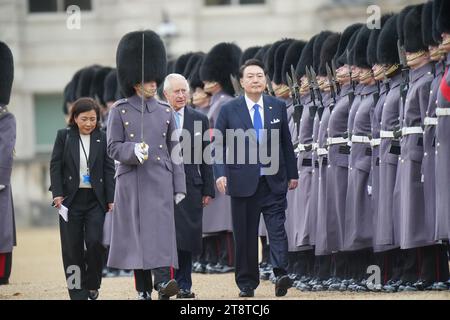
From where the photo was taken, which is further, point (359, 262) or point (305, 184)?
point (305, 184)

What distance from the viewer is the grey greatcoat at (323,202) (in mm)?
13772

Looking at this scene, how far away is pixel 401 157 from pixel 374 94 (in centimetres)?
87

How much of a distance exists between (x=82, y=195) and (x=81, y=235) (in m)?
0.32

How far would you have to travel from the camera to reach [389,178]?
13.1 meters

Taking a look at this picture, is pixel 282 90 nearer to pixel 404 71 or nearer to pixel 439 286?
pixel 404 71

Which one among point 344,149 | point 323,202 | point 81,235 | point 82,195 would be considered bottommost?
point 81,235

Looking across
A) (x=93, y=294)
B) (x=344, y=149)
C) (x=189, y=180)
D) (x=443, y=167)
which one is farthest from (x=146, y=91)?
(x=443, y=167)

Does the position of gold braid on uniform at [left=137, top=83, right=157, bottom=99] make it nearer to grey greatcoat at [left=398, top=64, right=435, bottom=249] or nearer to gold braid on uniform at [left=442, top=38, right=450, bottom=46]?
grey greatcoat at [left=398, top=64, right=435, bottom=249]

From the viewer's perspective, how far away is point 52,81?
33.0 metres

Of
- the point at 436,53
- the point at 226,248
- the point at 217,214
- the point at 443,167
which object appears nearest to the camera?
the point at 443,167

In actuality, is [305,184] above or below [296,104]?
below

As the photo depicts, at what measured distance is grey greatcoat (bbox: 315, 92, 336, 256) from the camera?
13772 millimetres

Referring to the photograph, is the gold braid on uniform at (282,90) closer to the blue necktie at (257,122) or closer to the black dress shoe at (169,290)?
the blue necktie at (257,122)

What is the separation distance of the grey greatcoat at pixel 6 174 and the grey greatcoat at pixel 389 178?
374 centimetres
